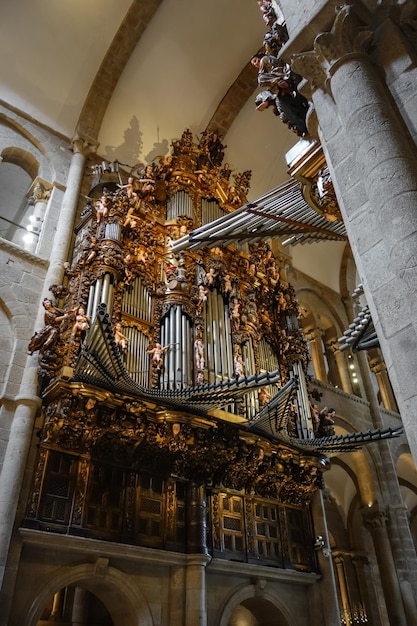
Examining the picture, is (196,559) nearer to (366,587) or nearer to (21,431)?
(21,431)

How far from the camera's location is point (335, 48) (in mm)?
4805

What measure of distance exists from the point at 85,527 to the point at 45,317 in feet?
12.7

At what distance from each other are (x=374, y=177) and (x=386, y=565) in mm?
12915

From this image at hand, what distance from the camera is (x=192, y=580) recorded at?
30.3 ft

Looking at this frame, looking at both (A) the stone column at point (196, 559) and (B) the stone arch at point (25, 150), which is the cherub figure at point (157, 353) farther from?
(B) the stone arch at point (25, 150)

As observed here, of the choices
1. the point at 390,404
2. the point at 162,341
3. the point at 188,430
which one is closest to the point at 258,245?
the point at 162,341

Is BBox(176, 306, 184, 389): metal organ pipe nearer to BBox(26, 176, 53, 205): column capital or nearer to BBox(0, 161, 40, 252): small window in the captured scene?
BBox(26, 176, 53, 205): column capital

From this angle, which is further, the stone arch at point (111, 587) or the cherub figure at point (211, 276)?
the cherub figure at point (211, 276)

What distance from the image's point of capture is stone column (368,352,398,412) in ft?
61.6

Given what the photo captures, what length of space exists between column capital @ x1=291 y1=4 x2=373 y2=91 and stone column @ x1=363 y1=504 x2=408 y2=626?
12877 millimetres

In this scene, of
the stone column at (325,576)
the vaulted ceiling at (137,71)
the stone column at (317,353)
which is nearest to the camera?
the stone column at (325,576)

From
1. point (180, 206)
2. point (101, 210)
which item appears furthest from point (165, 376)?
point (180, 206)

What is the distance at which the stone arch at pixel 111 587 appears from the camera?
8312 millimetres

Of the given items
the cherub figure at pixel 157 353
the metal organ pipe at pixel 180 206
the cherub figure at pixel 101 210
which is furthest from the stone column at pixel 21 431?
the metal organ pipe at pixel 180 206
